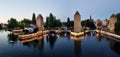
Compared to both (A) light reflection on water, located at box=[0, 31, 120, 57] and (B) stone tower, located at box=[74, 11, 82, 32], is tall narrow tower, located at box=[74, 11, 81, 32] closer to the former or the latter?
(B) stone tower, located at box=[74, 11, 82, 32]

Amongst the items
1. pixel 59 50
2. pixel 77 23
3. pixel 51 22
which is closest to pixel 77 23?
pixel 77 23

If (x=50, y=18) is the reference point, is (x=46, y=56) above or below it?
below

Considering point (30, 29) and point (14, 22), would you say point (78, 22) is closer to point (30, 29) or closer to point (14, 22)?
point (30, 29)

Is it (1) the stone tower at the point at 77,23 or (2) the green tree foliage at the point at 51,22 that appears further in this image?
(2) the green tree foliage at the point at 51,22

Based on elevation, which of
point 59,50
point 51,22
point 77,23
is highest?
point 51,22

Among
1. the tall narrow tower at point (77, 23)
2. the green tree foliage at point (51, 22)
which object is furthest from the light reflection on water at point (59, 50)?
the green tree foliage at point (51, 22)

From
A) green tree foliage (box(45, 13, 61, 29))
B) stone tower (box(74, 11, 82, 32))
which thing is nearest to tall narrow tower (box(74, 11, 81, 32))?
stone tower (box(74, 11, 82, 32))

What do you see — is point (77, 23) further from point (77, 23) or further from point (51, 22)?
point (51, 22)

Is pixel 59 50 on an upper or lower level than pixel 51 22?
lower

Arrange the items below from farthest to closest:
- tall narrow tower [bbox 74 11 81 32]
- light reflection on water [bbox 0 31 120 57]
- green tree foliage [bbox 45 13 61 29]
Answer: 1. green tree foliage [bbox 45 13 61 29]
2. tall narrow tower [bbox 74 11 81 32]
3. light reflection on water [bbox 0 31 120 57]

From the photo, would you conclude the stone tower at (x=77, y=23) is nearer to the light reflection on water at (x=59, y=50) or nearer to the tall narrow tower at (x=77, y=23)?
the tall narrow tower at (x=77, y=23)

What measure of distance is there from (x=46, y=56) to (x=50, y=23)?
115428 mm

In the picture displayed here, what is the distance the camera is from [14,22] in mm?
181375

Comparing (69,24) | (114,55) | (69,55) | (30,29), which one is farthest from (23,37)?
(69,24)
